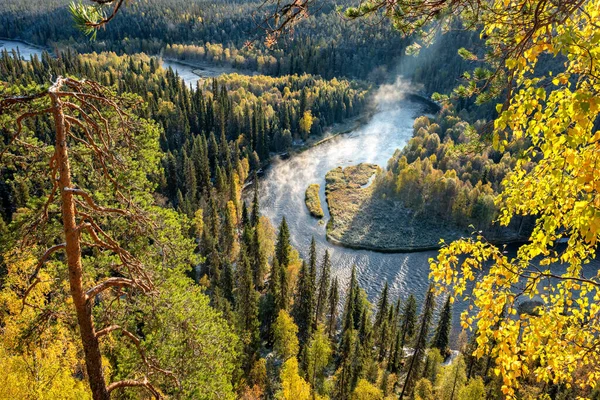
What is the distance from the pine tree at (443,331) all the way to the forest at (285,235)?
23 cm

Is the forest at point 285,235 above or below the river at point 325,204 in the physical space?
above

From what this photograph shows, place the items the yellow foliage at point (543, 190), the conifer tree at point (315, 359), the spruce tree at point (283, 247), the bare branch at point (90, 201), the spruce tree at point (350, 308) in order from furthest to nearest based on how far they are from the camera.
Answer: the spruce tree at point (283, 247) < the spruce tree at point (350, 308) < the conifer tree at point (315, 359) < the bare branch at point (90, 201) < the yellow foliage at point (543, 190)

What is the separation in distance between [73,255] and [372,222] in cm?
6719

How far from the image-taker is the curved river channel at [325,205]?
2261 inches

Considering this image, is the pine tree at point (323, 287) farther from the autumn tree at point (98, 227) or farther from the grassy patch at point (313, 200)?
the autumn tree at point (98, 227)

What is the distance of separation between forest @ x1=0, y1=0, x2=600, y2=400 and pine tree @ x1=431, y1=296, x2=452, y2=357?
0.23 m

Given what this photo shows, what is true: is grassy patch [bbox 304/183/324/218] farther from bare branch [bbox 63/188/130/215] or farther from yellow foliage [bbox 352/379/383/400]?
bare branch [bbox 63/188/130/215]

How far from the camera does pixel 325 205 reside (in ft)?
249

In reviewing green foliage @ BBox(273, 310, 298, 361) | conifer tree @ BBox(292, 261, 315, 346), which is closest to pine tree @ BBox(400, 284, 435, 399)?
green foliage @ BBox(273, 310, 298, 361)

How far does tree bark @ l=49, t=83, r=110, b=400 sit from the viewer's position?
21.2ft

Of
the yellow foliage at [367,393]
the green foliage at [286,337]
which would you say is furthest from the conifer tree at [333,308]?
the yellow foliage at [367,393]

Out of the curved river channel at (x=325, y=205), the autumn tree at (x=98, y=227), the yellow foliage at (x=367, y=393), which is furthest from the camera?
the curved river channel at (x=325, y=205)

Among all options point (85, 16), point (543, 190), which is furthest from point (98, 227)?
point (543, 190)

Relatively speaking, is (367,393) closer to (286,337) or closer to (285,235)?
(286,337)
